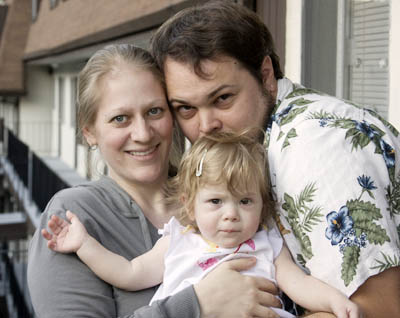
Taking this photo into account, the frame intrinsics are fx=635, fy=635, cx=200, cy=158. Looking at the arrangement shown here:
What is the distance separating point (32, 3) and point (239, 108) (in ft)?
83.8

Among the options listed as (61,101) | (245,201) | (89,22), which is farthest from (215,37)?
(61,101)

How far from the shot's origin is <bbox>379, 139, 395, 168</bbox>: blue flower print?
1.90 metres

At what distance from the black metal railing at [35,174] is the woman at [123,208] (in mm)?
11250

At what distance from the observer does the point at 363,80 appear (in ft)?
Answer: 14.0

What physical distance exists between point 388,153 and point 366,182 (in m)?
0.17

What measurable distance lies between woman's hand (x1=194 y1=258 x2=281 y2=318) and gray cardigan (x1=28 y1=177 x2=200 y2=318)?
4 centimetres

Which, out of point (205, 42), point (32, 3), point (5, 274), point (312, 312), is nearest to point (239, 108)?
point (205, 42)

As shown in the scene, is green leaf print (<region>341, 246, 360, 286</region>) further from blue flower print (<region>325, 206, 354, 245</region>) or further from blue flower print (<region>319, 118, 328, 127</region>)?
blue flower print (<region>319, 118, 328, 127</region>)

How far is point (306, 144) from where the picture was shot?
189cm

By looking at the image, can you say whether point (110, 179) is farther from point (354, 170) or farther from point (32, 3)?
point (32, 3)

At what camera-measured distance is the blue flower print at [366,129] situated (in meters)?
1.91

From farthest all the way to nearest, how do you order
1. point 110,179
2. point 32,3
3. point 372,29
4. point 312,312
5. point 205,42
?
point 32,3 → point 372,29 → point 110,179 → point 205,42 → point 312,312

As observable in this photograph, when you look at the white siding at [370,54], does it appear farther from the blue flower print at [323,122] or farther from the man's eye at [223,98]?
the blue flower print at [323,122]

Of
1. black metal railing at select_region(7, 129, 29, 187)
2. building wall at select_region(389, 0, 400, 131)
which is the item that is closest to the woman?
building wall at select_region(389, 0, 400, 131)
